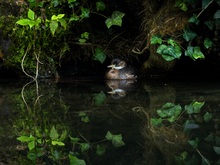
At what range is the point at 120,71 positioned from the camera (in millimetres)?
4379

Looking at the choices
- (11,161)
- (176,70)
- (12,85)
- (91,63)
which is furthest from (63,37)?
(11,161)

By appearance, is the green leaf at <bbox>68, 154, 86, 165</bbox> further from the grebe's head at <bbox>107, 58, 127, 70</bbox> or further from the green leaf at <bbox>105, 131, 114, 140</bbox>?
the grebe's head at <bbox>107, 58, 127, 70</bbox>

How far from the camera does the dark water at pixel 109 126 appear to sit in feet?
5.09

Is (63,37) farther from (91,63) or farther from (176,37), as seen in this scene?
(176,37)

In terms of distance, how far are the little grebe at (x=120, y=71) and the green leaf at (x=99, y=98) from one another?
1.11m

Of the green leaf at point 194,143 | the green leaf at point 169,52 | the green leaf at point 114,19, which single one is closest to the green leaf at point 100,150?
the green leaf at point 194,143

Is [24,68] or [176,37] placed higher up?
[176,37]

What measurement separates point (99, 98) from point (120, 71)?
1.41m

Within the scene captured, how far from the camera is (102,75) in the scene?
484 centimetres

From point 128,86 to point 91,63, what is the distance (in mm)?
1143

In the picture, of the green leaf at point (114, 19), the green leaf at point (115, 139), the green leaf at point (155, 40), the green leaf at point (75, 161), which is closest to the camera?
the green leaf at point (75, 161)

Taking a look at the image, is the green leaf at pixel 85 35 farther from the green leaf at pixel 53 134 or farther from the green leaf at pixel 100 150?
the green leaf at pixel 100 150

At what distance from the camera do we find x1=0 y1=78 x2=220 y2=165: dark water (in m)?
1.55

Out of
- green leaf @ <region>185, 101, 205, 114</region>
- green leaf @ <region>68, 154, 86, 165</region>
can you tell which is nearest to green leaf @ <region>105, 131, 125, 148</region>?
green leaf @ <region>68, 154, 86, 165</region>
